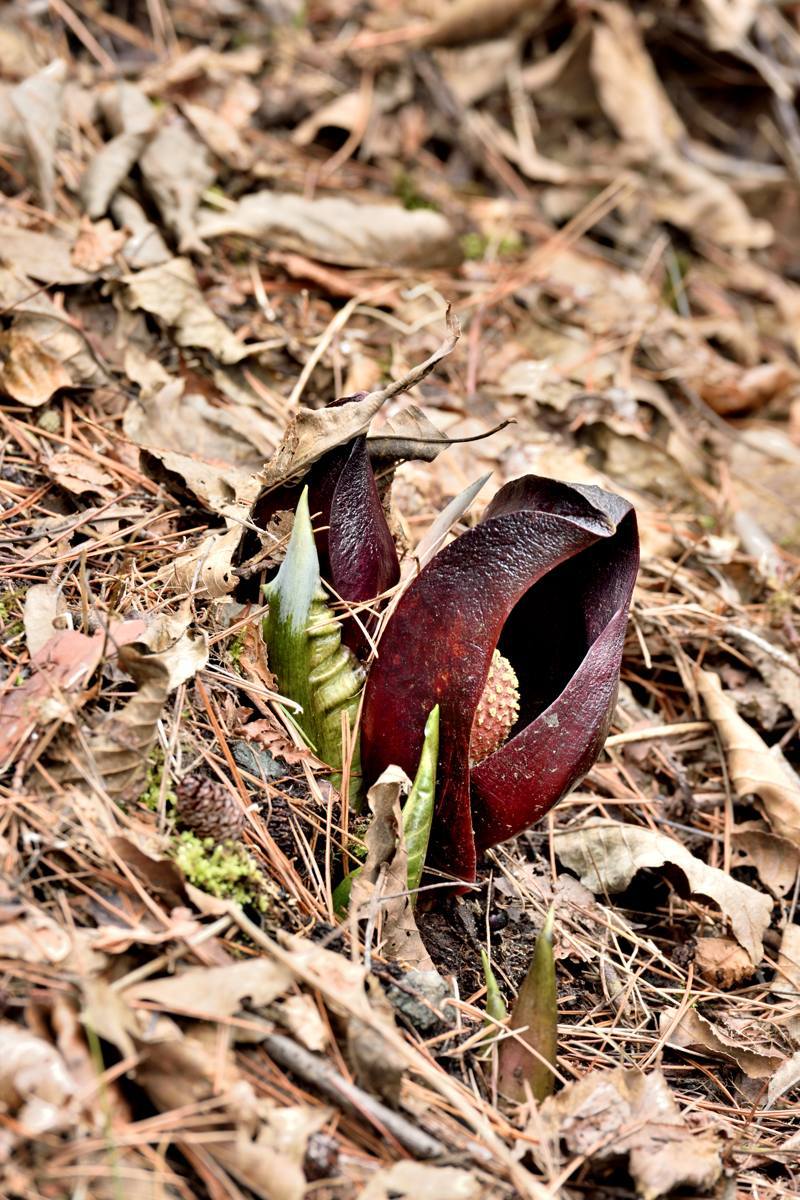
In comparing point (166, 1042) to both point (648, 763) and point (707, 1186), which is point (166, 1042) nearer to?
point (707, 1186)

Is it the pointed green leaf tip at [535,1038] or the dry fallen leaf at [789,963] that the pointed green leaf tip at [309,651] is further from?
the dry fallen leaf at [789,963]

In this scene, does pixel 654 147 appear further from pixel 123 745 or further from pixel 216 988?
pixel 216 988

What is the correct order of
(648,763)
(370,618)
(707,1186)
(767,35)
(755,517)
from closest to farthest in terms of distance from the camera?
(707,1186) < (370,618) < (648,763) < (755,517) < (767,35)

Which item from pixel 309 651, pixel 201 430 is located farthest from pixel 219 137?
pixel 309 651

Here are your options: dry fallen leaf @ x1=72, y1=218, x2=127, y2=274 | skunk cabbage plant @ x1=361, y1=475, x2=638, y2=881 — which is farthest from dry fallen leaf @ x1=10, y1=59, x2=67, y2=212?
skunk cabbage plant @ x1=361, y1=475, x2=638, y2=881

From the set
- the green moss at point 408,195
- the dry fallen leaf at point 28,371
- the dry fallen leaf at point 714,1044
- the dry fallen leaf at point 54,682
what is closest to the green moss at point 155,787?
the dry fallen leaf at point 54,682

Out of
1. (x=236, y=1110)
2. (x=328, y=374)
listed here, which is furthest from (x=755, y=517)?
(x=236, y=1110)
